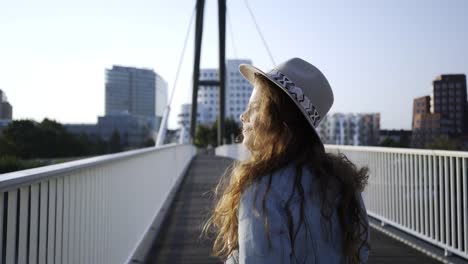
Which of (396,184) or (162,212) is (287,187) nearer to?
(396,184)

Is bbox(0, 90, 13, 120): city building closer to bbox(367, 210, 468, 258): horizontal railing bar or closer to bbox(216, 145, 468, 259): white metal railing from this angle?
bbox(216, 145, 468, 259): white metal railing

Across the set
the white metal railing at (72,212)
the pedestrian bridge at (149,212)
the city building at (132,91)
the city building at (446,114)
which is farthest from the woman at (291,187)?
the city building at (132,91)

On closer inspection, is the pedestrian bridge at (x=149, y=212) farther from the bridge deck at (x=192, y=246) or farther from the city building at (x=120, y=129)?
the city building at (x=120, y=129)

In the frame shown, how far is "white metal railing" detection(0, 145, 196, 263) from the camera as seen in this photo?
1843 mm

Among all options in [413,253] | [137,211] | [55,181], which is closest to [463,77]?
[413,253]

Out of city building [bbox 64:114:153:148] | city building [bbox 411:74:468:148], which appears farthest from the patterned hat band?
city building [bbox 411:74:468:148]

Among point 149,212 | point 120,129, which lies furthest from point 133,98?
point 149,212

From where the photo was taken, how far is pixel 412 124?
11875 millimetres

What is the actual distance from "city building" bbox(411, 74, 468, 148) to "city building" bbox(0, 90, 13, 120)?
30.5ft

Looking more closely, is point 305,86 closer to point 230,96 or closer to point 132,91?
point 132,91

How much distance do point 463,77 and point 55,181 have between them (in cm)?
1168

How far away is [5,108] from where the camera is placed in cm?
305

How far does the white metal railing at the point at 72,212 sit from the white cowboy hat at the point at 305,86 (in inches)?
43.0

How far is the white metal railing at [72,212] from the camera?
6.05ft
